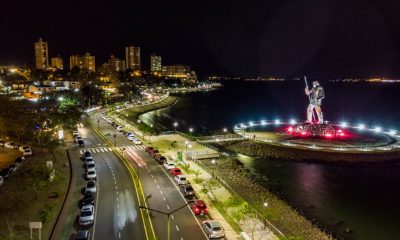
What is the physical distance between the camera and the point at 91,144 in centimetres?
5925

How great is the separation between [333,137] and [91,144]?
40.9 metres

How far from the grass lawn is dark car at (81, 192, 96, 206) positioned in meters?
2.06

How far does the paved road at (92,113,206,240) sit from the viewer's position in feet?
90.9

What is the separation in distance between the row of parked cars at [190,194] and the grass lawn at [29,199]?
36.0 ft

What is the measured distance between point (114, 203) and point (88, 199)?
7.34ft

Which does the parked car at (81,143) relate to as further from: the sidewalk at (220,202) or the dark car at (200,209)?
the dark car at (200,209)

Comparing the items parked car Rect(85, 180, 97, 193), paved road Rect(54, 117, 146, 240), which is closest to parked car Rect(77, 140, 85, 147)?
paved road Rect(54, 117, 146, 240)

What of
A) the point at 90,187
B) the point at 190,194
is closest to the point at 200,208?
the point at 190,194

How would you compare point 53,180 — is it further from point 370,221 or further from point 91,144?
point 370,221

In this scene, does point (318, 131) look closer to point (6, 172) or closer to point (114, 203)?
point (114, 203)

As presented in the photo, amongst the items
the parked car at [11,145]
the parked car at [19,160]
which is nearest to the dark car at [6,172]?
the parked car at [19,160]

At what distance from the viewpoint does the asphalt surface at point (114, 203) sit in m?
27.7

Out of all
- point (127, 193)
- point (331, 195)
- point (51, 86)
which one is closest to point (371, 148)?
point (331, 195)

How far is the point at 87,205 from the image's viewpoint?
3070cm
